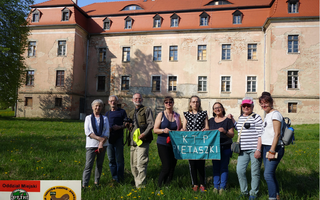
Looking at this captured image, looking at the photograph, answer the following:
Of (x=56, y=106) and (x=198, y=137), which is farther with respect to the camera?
(x=56, y=106)

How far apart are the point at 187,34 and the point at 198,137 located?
895 inches

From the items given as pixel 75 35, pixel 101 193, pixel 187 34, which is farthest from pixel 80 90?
pixel 101 193

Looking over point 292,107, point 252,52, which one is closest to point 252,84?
point 252,52

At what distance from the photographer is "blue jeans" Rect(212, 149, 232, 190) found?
4.57 metres

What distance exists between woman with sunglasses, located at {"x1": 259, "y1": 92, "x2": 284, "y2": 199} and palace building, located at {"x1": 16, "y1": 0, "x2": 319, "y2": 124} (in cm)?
2069

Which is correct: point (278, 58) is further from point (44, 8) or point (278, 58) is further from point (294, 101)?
point (44, 8)

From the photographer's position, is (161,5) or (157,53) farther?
(161,5)

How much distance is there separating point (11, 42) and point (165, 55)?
14.7 m

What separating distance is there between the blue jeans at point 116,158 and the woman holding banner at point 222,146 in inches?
79.7

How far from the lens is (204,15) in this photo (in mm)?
25625

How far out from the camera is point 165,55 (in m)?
26.4

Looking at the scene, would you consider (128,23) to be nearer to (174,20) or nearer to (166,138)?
(174,20)

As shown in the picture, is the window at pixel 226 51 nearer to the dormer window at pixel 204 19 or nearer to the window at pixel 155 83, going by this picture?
the dormer window at pixel 204 19

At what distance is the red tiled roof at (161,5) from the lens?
26.0 meters
